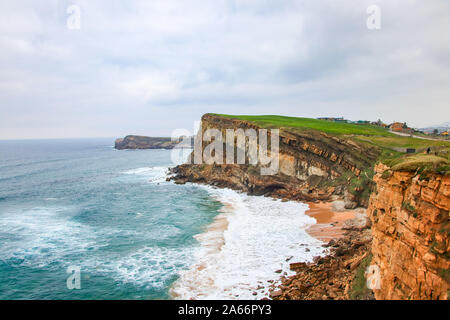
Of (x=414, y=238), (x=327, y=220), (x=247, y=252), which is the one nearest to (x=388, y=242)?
(x=414, y=238)

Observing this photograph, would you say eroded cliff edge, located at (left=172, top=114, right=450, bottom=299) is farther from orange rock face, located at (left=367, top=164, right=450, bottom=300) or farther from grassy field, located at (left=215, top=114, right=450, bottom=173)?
grassy field, located at (left=215, top=114, right=450, bottom=173)

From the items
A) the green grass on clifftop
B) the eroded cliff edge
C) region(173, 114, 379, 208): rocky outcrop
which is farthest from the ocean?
the green grass on clifftop

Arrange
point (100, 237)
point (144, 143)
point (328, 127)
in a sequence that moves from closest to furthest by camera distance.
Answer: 1. point (100, 237)
2. point (328, 127)
3. point (144, 143)

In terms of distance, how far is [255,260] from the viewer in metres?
21.3

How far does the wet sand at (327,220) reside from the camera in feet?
84.3

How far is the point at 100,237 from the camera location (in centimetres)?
2744

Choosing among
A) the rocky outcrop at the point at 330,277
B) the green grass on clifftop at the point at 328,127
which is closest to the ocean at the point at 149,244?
the rocky outcrop at the point at 330,277

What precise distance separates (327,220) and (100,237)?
→ 82.0ft

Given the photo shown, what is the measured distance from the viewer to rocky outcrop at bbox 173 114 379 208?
1403 inches

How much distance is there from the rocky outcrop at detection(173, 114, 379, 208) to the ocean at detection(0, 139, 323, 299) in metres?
3.53

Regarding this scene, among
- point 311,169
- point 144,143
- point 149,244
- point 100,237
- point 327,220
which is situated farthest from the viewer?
point 144,143

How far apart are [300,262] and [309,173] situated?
75.8ft

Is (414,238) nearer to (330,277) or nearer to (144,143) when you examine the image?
(330,277)

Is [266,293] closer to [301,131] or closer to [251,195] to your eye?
[251,195]
